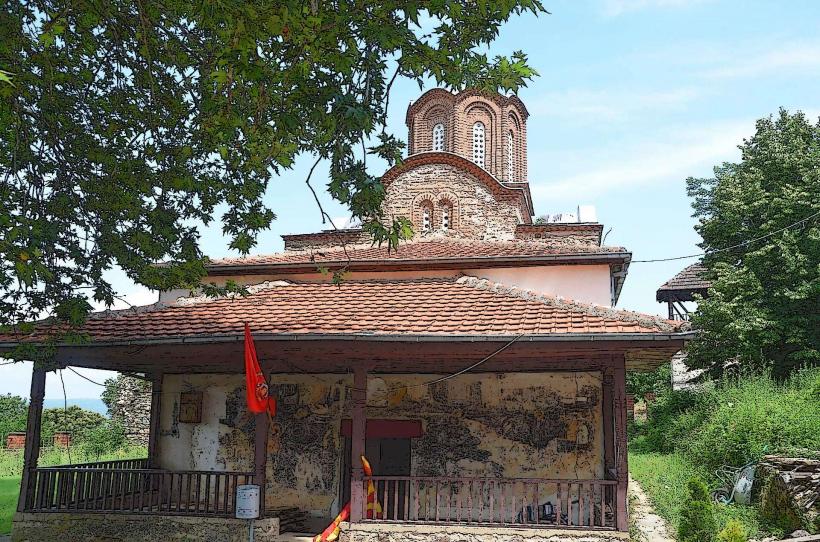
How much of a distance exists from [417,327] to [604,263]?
3.66 m

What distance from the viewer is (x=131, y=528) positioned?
8.62 meters

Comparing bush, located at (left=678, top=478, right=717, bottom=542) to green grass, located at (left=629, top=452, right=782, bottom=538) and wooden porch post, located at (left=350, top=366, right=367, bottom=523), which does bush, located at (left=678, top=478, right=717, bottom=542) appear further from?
wooden porch post, located at (left=350, top=366, right=367, bottom=523)

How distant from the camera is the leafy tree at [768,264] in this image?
17375mm

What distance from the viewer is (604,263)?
10414 mm

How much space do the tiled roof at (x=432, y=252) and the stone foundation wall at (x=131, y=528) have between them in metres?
3.62

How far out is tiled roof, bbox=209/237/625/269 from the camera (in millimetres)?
10648

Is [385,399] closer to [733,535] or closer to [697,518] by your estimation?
[697,518]

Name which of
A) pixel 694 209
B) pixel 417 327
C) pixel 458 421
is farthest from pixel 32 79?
pixel 694 209

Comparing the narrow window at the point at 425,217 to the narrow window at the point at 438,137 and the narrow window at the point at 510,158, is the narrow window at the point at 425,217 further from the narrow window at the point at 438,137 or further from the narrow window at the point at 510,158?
the narrow window at the point at 510,158

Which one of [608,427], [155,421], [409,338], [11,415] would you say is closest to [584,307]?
[608,427]

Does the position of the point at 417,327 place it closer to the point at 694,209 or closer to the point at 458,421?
the point at 458,421

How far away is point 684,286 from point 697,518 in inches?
696

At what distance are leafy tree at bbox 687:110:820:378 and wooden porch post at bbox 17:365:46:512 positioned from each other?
46.4ft

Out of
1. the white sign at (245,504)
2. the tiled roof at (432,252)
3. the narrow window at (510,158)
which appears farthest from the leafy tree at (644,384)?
the white sign at (245,504)
